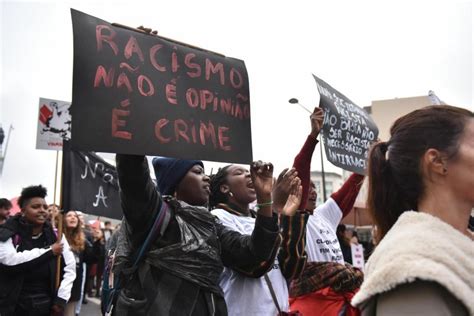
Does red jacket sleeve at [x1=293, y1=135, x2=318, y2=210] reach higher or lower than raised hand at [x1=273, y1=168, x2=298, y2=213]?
higher

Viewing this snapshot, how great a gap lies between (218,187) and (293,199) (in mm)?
634

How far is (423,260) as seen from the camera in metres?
1.36

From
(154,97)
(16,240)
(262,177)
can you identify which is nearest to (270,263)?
(262,177)

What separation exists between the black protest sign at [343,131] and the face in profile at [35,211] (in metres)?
3.05

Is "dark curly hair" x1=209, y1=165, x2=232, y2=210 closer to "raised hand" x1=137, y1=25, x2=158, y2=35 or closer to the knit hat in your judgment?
the knit hat

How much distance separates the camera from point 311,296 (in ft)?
11.2

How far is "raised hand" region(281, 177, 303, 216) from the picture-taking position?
315 centimetres

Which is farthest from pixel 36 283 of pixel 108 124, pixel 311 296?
pixel 108 124

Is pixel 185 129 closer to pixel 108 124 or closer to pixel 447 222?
pixel 108 124

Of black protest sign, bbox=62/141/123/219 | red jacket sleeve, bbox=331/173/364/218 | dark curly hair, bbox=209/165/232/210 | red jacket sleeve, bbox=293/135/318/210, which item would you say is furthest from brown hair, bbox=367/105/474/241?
black protest sign, bbox=62/141/123/219

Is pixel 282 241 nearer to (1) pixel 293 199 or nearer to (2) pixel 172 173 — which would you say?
(1) pixel 293 199

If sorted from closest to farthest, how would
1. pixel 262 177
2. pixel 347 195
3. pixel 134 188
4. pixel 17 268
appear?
pixel 134 188 → pixel 262 177 → pixel 347 195 → pixel 17 268

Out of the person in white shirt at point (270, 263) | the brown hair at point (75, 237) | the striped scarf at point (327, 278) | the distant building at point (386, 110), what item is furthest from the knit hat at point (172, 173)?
the distant building at point (386, 110)

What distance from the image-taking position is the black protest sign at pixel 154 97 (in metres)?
2.37
